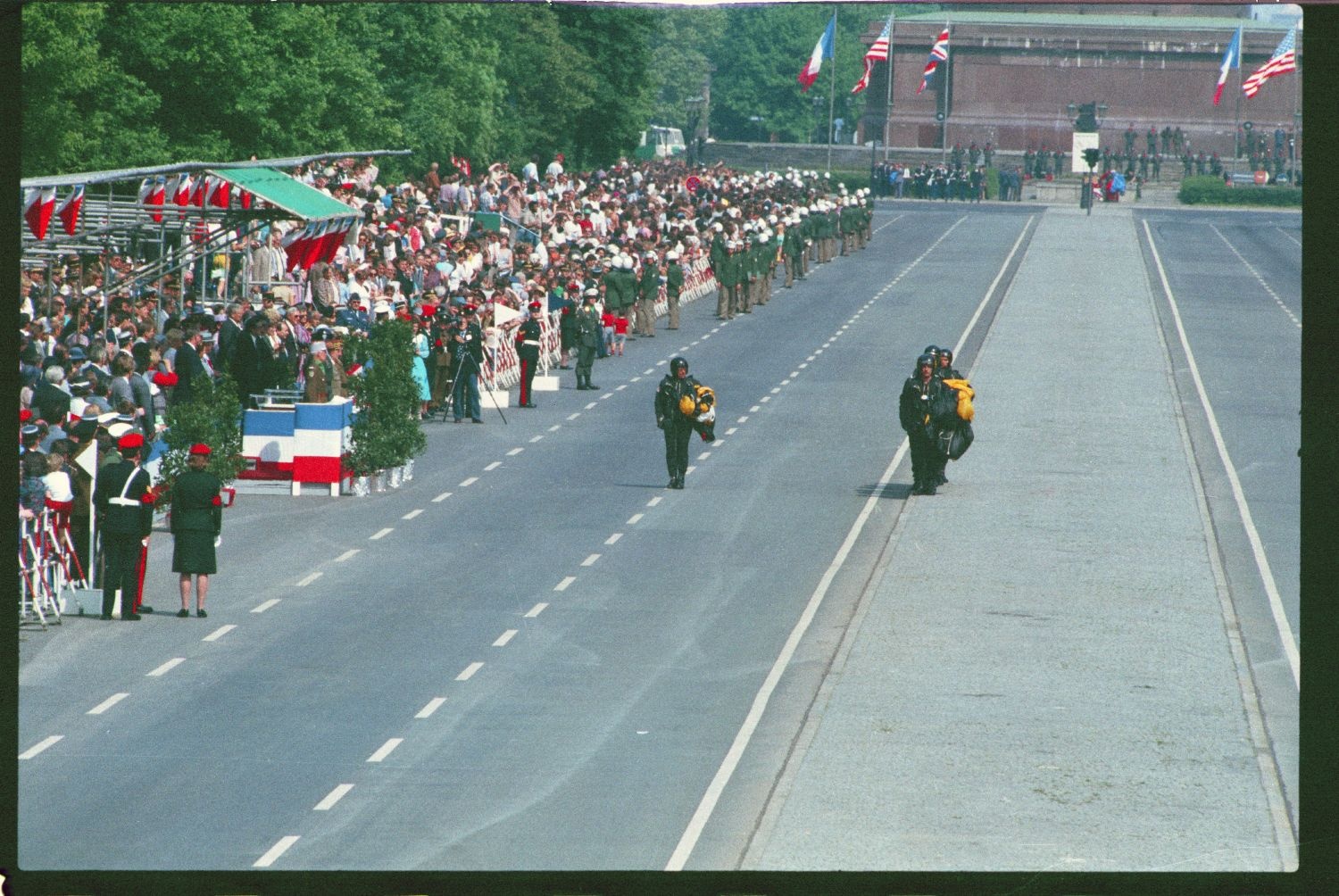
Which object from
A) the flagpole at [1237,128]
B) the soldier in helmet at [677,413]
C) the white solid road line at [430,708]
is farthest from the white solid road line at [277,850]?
the flagpole at [1237,128]

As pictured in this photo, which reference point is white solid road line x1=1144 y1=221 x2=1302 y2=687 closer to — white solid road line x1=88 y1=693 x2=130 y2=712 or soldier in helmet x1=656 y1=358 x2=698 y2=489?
soldier in helmet x1=656 y1=358 x2=698 y2=489

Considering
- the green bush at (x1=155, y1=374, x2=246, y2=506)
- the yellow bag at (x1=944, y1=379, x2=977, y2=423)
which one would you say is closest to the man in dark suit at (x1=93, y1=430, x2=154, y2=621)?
the green bush at (x1=155, y1=374, x2=246, y2=506)

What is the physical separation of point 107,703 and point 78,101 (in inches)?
1073

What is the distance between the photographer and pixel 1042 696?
18734 mm

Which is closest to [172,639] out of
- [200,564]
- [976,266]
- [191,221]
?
[200,564]

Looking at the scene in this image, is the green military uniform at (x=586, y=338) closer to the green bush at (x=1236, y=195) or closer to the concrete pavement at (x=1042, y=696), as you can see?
the concrete pavement at (x=1042, y=696)

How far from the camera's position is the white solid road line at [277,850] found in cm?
1421

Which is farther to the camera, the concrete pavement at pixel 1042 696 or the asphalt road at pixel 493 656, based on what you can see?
the asphalt road at pixel 493 656

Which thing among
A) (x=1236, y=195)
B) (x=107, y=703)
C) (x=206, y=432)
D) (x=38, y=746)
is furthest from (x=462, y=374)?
(x=1236, y=195)

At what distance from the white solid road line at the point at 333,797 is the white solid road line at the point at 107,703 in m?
2.94

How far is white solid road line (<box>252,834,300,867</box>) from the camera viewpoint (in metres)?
14.2

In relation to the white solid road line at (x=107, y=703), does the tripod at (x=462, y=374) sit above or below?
above

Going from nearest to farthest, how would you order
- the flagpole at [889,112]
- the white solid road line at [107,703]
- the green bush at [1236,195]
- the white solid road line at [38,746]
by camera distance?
the white solid road line at [38,746] < the white solid road line at [107,703] < the green bush at [1236,195] < the flagpole at [889,112]

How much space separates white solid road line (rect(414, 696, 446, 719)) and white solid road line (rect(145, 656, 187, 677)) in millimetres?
2472
